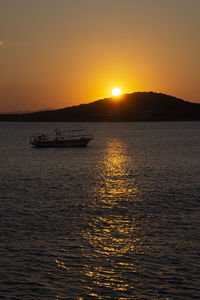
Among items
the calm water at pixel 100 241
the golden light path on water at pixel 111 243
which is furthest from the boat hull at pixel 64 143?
the golden light path on water at pixel 111 243

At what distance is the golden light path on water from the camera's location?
19.3 meters

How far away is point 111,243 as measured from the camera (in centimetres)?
2475

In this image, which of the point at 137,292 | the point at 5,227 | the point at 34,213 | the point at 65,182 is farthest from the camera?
the point at 65,182

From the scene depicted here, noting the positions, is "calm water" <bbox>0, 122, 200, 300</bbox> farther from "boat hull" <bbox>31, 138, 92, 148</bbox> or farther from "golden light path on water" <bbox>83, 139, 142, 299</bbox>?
"boat hull" <bbox>31, 138, 92, 148</bbox>

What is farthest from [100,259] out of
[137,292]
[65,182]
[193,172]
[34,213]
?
[193,172]

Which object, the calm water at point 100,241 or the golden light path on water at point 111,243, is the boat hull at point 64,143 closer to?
the calm water at point 100,241

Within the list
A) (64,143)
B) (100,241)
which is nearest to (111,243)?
(100,241)

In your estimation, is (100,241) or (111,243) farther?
(100,241)

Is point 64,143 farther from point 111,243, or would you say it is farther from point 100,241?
point 111,243

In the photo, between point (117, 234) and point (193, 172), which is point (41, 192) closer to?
point (117, 234)

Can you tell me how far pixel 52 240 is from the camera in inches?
996

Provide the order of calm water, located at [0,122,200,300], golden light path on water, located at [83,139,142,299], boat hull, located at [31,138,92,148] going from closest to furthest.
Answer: calm water, located at [0,122,200,300] < golden light path on water, located at [83,139,142,299] < boat hull, located at [31,138,92,148]

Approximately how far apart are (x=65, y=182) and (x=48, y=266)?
30.3 m

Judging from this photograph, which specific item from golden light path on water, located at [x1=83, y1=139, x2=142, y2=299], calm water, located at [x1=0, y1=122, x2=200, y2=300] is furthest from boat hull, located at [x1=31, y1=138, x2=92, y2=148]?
golden light path on water, located at [x1=83, y1=139, x2=142, y2=299]
